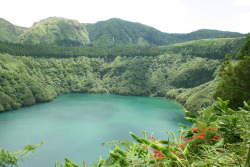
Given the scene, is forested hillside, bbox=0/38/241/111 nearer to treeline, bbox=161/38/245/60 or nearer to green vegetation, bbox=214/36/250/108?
treeline, bbox=161/38/245/60

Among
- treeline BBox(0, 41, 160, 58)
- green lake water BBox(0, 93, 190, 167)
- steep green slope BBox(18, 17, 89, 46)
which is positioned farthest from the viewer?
steep green slope BBox(18, 17, 89, 46)

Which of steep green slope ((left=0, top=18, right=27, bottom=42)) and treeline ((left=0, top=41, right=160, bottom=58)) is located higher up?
steep green slope ((left=0, top=18, right=27, bottom=42))

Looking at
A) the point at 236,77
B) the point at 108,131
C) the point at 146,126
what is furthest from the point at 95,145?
the point at 236,77

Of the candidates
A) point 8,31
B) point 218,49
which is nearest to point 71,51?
point 218,49

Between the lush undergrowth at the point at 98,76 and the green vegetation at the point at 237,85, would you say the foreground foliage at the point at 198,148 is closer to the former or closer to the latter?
the green vegetation at the point at 237,85

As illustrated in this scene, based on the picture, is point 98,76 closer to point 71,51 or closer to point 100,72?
point 100,72

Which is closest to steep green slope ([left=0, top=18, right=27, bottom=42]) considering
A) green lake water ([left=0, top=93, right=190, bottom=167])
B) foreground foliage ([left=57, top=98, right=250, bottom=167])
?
green lake water ([left=0, top=93, right=190, bottom=167])

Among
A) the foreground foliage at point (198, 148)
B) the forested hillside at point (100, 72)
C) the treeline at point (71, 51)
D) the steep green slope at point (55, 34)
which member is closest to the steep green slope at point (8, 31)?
the steep green slope at point (55, 34)
